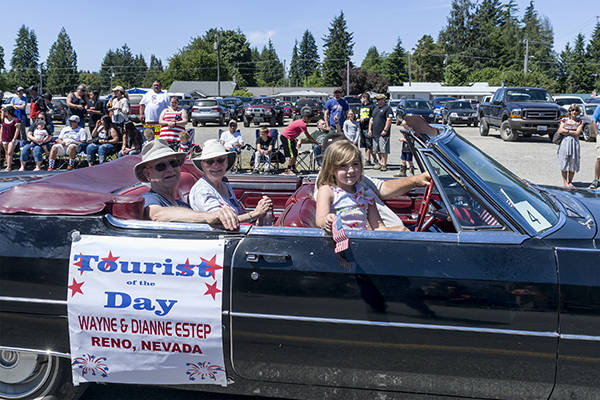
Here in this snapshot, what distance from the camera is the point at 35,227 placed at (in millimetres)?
2645

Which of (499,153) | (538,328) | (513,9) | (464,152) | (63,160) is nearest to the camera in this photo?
(538,328)

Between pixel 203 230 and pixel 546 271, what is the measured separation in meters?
1.60

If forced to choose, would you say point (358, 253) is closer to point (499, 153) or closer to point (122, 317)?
point (122, 317)

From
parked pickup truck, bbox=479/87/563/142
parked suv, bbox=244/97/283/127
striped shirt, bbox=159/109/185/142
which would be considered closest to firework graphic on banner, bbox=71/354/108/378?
striped shirt, bbox=159/109/185/142

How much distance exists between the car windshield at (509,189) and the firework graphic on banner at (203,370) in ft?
5.24

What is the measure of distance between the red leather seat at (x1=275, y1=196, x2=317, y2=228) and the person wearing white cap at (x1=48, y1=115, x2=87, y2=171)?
9663mm

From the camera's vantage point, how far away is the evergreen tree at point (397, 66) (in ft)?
305

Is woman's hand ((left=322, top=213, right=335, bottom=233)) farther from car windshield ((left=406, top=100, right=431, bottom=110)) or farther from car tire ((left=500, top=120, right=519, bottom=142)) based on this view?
car windshield ((left=406, top=100, right=431, bottom=110))

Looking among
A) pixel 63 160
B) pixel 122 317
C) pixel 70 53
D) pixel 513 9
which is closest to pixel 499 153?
pixel 63 160

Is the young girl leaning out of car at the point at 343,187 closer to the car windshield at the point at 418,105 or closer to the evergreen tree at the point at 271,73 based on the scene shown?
the car windshield at the point at 418,105

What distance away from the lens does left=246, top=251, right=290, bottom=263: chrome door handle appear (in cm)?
245

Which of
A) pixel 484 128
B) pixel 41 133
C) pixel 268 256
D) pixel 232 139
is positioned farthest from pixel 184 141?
pixel 484 128

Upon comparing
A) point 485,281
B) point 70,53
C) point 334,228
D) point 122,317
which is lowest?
point 122,317

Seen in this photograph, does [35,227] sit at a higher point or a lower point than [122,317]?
higher
